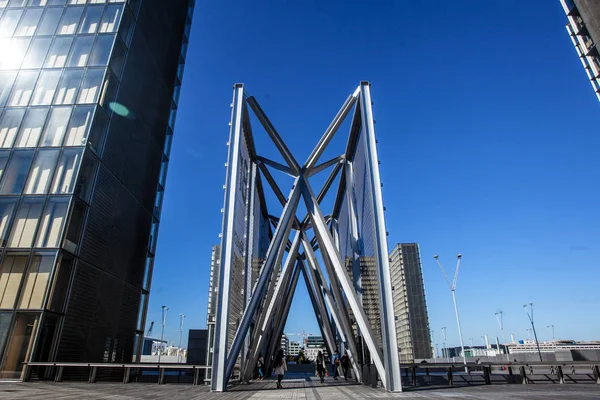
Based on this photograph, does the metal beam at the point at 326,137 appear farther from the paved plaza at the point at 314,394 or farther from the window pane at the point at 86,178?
the window pane at the point at 86,178

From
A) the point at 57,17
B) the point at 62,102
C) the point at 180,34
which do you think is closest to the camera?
the point at 62,102

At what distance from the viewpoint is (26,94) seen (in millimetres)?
21859

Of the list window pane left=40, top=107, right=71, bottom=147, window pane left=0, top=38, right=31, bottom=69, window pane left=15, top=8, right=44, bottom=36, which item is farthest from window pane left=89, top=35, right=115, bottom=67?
window pane left=15, top=8, right=44, bottom=36

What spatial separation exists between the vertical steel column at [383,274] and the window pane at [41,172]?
17.2 meters

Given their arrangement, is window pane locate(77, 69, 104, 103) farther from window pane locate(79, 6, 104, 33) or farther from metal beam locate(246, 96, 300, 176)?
metal beam locate(246, 96, 300, 176)

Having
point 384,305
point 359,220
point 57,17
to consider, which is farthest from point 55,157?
point 384,305

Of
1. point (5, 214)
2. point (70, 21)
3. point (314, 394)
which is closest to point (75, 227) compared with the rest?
point (5, 214)

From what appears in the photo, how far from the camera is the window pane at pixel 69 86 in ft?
71.1

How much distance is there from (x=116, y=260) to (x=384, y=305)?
17601 mm

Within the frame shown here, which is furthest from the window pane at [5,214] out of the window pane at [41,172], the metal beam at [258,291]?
the metal beam at [258,291]

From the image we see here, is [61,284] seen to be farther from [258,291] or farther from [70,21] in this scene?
[70,21]

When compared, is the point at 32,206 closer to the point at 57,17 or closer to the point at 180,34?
the point at 57,17

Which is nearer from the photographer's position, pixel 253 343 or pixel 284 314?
pixel 253 343

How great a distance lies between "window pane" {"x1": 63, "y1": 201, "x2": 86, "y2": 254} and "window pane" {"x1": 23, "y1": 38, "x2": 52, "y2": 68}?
1057cm
